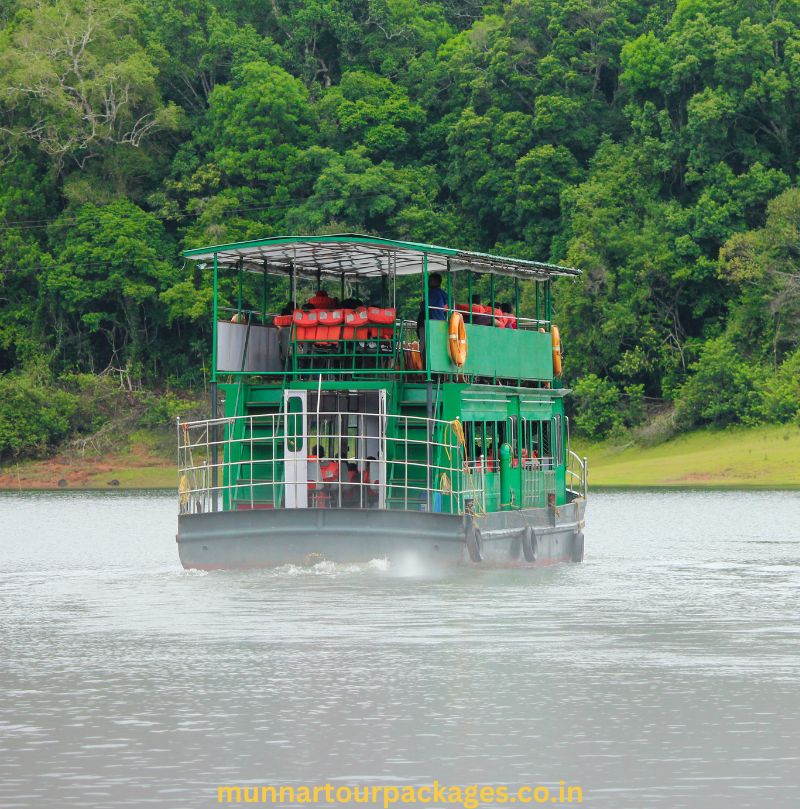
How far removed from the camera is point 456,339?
1054 inches

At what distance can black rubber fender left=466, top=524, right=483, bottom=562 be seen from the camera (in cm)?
2528

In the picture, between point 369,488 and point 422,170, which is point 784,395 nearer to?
point 422,170

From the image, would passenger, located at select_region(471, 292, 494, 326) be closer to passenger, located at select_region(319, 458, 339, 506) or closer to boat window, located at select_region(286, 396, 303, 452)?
boat window, located at select_region(286, 396, 303, 452)

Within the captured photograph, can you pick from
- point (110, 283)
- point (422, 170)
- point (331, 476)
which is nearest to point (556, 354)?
point (331, 476)

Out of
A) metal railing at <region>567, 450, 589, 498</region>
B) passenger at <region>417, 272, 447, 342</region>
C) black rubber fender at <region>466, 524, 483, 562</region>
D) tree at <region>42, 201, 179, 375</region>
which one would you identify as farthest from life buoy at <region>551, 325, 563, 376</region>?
tree at <region>42, 201, 179, 375</region>

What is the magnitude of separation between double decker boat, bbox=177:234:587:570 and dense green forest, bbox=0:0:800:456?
130 feet

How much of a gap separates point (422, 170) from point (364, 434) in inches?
2089

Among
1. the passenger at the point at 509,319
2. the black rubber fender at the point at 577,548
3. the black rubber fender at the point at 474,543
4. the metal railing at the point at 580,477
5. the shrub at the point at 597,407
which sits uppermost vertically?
the passenger at the point at 509,319

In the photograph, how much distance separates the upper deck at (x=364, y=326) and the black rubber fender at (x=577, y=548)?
2.94 meters

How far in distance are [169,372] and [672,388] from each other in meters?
23.3

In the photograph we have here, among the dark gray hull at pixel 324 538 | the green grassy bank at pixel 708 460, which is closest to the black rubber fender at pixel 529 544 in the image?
the dark gray hull at pixel 324 538

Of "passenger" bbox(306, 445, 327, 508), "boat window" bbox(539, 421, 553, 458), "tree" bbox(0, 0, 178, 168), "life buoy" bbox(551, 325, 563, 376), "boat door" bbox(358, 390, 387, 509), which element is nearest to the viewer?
"boat door" bbox(358, 390, 387, 509)

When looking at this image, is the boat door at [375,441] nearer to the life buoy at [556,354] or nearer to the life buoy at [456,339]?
the life buoy at [456,339]

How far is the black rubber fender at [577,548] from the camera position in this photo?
30.5 meters
